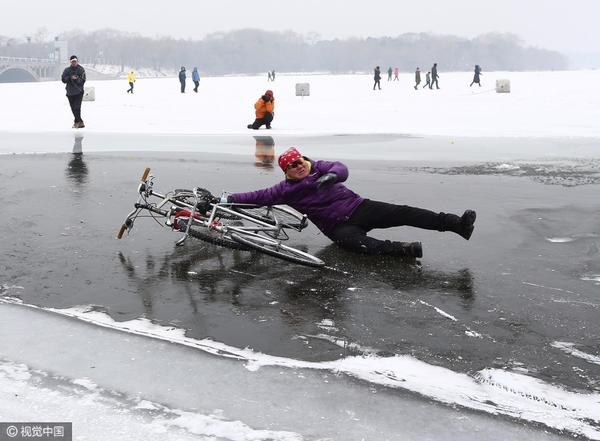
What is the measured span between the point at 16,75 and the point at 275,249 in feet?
476

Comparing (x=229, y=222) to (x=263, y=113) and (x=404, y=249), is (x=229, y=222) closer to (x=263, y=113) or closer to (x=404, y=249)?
(x=404, y=249)

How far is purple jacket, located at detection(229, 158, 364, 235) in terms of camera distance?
6793 millimetres

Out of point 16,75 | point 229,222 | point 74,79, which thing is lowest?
point 229,222

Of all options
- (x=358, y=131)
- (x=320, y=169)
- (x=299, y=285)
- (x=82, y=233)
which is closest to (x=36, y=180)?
(x=82, y=233)

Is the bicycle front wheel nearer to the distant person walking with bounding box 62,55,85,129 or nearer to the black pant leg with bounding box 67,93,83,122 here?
the distant person walking with bounding box 62,55,85,129

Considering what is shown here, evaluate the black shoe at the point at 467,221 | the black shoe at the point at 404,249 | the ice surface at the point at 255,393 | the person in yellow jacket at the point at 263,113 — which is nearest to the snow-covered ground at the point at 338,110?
the person in yellow jacket at the point at 263,113

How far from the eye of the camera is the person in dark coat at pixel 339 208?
265 inches

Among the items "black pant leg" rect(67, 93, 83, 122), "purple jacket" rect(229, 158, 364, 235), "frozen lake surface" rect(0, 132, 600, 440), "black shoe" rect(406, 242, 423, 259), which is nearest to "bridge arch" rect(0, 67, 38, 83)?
"black pant leg" rect(67, 93, 83, 122)

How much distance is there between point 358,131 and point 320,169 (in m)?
15.1

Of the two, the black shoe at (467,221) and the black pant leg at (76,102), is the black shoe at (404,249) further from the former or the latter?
the black pant leg at (76,102)

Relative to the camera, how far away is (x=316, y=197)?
271 inches

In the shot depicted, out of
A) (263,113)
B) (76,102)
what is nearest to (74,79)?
(76,102)

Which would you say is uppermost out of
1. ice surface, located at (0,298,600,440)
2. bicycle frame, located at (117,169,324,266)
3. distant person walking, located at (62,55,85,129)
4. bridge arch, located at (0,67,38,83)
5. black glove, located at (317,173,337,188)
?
bridge arch, located at (0,67,38,83)

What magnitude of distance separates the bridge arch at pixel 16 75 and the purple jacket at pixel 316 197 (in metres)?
139
